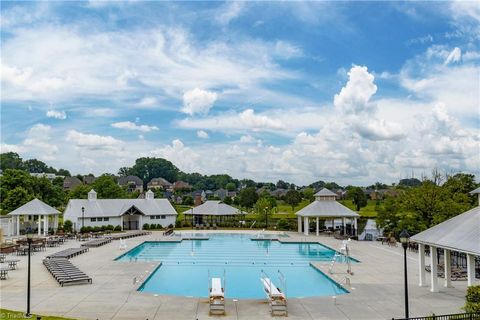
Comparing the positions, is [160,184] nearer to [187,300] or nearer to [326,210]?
[326,210]

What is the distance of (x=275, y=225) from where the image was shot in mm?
57219

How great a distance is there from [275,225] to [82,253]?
1134 inches

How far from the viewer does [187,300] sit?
60.0 ft

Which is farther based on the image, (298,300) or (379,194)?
(379,194)

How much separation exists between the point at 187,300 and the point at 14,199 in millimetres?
41820

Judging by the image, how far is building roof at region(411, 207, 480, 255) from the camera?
16766mm

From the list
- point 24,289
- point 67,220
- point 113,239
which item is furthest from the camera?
point 67,220

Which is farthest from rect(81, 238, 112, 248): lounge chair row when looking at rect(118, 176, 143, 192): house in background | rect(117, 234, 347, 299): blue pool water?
rect(118, 176, 143, 192): house in background

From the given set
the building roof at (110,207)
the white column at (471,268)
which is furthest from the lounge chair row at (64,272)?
the building roof at (110,207)

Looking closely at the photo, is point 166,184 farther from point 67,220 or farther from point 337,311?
point 337,311

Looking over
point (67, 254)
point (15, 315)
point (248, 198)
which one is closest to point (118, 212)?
point (67, 254)

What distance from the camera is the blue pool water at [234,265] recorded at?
75.5 ft

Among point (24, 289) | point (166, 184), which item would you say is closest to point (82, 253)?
point (24, 289)

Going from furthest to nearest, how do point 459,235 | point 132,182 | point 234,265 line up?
point 132,182, point 234,265, point 459,235
